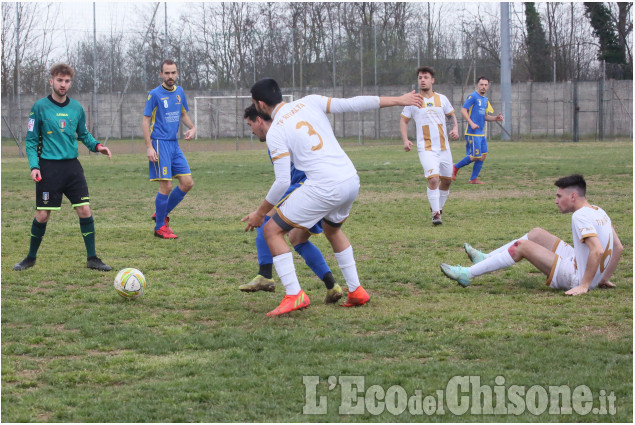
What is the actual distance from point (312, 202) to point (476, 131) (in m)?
11.2

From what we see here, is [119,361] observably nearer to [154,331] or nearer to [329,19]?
[154,331]

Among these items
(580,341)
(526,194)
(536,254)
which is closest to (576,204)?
(536,254)

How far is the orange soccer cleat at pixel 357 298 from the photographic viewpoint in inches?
234

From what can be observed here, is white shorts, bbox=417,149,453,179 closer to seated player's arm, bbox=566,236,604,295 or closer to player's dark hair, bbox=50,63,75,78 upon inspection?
seated player's arm, bbox=566,236,604,295

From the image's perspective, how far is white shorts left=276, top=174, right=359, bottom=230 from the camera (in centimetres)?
555

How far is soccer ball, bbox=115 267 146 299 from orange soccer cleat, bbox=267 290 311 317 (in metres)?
1.21

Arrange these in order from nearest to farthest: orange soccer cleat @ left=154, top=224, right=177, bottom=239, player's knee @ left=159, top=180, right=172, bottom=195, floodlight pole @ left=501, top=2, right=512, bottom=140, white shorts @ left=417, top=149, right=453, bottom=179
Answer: orange soccer cleat @ left=154, top=224, right=177, bottom=239 → player's knee @ left=159, top=180, right=172, bottom=195 → white shorts @ left=417, top=149, right=453, bottom=179 → floodlight pole @ left=501, top=2, right=512, bottom=140

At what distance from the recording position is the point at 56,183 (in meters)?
7.61

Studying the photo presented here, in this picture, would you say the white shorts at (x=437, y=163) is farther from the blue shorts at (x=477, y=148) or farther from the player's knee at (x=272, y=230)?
the player's knee at (x=272, y=230)

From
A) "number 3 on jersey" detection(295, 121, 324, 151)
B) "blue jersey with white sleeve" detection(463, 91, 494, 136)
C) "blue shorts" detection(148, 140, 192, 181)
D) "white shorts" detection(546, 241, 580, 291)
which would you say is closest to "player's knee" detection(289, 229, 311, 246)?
"number 3 on jersey" detection(295, 121, 324, 151)

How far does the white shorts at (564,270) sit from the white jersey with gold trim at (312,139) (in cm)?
186

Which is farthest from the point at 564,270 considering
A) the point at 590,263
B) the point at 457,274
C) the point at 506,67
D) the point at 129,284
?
the point at 506,67

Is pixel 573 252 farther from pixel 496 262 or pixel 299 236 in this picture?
pixel 299 236

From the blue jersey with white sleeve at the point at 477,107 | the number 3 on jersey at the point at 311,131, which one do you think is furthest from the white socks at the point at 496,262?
the blue jersey with white sleeve at the point at 477,107
